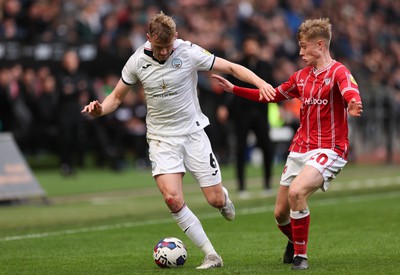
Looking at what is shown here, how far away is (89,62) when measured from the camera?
2634cm

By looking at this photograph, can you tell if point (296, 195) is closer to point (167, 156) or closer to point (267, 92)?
point (267, 92)

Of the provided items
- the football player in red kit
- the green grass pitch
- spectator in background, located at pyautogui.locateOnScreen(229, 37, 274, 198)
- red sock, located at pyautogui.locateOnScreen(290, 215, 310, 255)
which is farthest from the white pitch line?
red sock, located at pyautogui.locateOnScreen(290, 215, 310, 255)

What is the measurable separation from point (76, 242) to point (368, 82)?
1936 cm

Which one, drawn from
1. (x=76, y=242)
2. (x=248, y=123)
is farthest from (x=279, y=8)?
(x=76, y=242)

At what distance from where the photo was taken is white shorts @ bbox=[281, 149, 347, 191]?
9.34 metres

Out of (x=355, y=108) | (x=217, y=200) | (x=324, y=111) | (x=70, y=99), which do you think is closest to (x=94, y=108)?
(x=217, y=200)

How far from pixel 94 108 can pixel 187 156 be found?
38.2 inches

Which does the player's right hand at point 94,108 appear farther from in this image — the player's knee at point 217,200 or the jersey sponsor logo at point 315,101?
the jersey sponsor logo at point 315,101

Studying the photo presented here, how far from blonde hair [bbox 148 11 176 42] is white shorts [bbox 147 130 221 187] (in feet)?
→ 3.29

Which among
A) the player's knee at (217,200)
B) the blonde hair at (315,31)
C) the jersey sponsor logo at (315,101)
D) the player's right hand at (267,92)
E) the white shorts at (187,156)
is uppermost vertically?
the blonde hair at (315,31)

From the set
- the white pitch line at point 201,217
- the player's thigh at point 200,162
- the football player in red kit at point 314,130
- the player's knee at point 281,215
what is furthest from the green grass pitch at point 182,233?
the player's thigh at point 200,162

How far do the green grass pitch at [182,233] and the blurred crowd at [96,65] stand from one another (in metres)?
4.09

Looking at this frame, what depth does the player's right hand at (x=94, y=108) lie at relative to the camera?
9.78 meters

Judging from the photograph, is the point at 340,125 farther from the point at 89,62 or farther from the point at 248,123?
the point at 89,62
